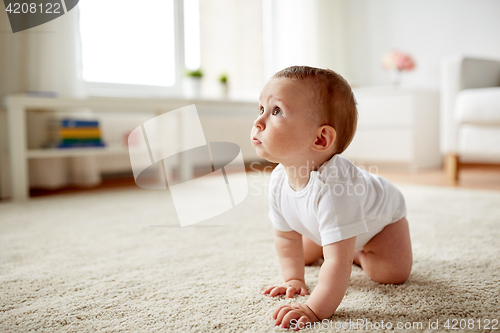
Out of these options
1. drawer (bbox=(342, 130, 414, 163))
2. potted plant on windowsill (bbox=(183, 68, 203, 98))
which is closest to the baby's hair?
potted plant on windowsill (bbox=(183, 68, 203, 98))

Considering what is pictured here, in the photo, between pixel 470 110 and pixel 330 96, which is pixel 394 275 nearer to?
pixel 330 96

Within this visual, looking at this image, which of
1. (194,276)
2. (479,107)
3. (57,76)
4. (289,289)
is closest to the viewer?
(289,289)

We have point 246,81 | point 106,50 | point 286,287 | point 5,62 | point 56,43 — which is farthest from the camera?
point 246,81

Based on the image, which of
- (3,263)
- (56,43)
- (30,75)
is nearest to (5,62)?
(30,75)

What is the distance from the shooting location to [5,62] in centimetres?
221

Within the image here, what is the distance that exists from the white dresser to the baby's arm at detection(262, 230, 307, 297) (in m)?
2.62

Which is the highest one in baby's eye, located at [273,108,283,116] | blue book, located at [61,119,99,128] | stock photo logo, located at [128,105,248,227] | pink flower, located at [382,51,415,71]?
pink flower, located at [382,51,415,71]

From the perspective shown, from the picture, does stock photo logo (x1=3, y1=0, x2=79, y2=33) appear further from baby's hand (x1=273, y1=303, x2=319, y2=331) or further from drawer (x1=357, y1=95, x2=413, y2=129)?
baby's hand (x1=273, y1=303, x2=319, y2=331)

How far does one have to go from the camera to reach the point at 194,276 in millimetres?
807

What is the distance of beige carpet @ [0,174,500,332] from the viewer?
0.60m

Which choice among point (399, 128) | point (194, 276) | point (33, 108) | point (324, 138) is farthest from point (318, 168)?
point (399, 128)

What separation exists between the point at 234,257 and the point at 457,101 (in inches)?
73.8

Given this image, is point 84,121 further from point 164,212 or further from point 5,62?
point 164,212

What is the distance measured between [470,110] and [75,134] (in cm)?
224
